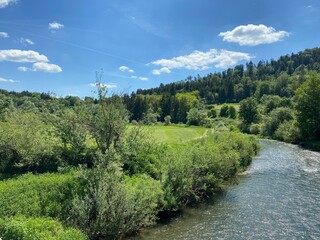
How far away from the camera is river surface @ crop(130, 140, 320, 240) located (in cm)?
1927

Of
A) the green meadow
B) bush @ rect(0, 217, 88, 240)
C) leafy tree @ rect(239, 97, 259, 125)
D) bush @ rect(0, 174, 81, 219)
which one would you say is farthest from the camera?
leafy tree @ rect(239, 97, 259, 125)

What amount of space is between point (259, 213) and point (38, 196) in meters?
16.2

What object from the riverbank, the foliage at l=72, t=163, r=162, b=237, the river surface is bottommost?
the river surface

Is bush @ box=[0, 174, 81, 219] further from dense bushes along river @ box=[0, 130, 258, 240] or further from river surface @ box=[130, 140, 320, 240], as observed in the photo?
river surface @ box=[130, 140, 320, 240]

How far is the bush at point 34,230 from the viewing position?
43.8 feet

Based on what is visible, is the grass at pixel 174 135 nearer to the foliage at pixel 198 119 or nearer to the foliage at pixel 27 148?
the foliage at pixel 27 148

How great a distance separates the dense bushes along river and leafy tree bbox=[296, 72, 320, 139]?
47.3 metres

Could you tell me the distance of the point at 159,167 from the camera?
2658 cm

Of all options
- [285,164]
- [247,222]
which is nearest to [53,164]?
[247,222]

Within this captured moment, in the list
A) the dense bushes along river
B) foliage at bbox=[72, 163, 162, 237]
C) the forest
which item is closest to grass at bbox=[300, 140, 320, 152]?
the forest

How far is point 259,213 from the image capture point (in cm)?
2289

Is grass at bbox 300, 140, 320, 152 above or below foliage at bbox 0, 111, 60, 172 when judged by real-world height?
below

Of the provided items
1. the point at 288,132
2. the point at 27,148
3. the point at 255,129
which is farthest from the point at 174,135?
the point at 255,129

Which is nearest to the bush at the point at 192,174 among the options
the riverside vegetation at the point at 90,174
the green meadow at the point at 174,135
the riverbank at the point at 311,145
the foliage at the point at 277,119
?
the riverside vegetation at the point at 90,174
